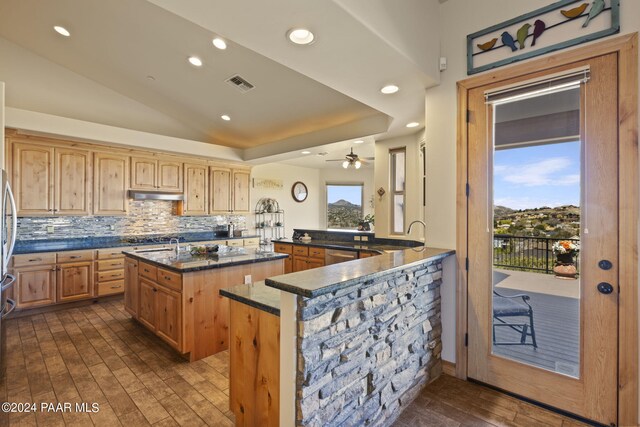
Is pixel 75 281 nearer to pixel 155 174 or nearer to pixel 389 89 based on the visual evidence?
pixel 155 174

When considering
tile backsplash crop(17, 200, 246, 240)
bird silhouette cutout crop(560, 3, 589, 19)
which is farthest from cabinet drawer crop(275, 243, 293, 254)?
bird silhouette cutout crop(560, 3, 589, 19)

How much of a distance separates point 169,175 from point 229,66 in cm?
280

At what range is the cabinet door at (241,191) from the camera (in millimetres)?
6691

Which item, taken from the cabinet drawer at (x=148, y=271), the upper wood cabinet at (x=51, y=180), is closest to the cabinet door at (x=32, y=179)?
the upper wood cabinet at (x=51, y=180)

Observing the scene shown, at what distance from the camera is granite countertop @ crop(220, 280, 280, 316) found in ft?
5.29

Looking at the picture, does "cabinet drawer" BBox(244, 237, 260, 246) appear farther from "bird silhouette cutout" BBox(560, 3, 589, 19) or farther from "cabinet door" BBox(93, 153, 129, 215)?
"bird silhouette cutout" BBox(560, 3, 589, 19)

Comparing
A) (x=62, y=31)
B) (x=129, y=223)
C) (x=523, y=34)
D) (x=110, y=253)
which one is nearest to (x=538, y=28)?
(x=523, y=34)

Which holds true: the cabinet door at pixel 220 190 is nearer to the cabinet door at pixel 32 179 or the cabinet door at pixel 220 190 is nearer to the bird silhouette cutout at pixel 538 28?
the cabinet door at pixel 32 179

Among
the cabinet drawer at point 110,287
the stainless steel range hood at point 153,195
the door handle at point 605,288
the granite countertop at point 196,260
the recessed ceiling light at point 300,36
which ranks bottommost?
the cabinet drawer at point 110,287

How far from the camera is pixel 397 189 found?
14.8 feet

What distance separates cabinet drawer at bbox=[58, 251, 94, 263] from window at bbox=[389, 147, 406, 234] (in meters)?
4.66

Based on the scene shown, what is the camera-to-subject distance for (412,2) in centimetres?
221

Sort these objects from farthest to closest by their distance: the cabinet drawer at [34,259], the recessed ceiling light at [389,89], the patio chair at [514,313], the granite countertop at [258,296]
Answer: the cabinet drawer at [34,259], the recessed ceiling light at [389,89], the patio chair at [514,313], the granite countertop at [258,296]

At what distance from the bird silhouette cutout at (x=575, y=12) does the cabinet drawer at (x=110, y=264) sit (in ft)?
19.8
